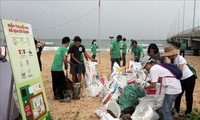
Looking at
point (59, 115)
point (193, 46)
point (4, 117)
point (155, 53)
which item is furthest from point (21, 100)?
point (193, 46)

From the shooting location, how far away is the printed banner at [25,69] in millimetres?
3533

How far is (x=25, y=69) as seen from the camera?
379 centimetres

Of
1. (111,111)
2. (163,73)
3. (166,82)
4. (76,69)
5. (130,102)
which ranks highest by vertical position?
(163,73)

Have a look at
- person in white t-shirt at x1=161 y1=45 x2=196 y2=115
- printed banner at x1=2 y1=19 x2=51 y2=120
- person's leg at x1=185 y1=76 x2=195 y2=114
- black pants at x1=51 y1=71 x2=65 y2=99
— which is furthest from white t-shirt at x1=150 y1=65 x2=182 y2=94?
black pants at x1=51 y1=71 x2=65 y2=99

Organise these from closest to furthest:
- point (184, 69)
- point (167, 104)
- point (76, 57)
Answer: point (167, 104)
point (184, 69)
point (76, 57)

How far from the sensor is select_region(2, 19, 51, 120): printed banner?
3.53m

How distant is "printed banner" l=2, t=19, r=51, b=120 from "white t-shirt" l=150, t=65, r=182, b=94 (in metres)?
1.85

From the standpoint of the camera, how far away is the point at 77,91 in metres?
6.30

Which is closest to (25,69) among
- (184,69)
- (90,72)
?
(184,69)

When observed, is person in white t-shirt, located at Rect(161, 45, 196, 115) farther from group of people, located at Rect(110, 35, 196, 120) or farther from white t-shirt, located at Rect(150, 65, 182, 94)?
white t-shirt, located at Rect(150, 65, 182, 94)

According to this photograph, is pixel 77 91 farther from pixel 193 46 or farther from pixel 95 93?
pixel 193 46

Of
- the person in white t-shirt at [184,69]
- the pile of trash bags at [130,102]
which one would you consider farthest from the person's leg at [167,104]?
the person in white t-shirt at [184,69]

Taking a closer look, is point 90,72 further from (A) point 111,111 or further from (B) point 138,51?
(B) point 138,51

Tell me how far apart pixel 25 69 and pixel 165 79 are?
2.13 metres
